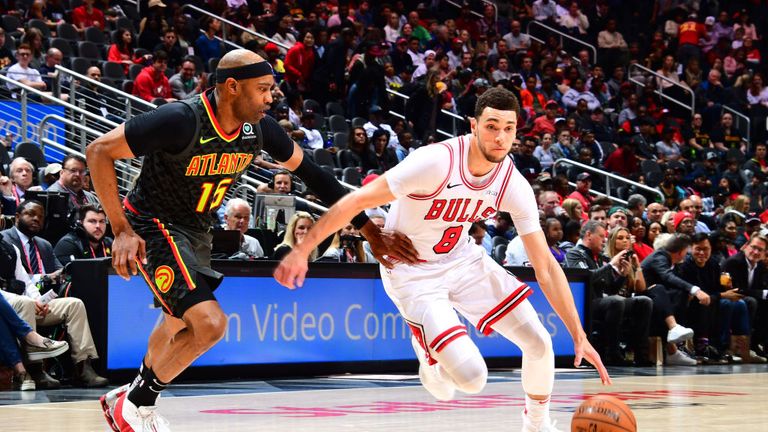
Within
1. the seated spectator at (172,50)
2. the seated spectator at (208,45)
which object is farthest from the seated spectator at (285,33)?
the seated spectator at (172,50)

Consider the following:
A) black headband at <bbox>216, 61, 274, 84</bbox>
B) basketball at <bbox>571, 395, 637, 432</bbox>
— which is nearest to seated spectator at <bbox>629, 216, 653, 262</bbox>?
→ basketball at <bbox>571, 395, 637, 432</bbox>

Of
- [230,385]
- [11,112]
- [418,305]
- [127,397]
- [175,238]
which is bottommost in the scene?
[230,385]

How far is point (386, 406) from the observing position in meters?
9.27

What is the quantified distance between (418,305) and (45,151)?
Answer: 1022 centimetres

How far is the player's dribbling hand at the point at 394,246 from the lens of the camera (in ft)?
21.9

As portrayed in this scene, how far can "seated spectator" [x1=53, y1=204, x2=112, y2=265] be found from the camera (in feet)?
37.3

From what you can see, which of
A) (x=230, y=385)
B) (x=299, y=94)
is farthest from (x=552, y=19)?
(x=230, y=385)

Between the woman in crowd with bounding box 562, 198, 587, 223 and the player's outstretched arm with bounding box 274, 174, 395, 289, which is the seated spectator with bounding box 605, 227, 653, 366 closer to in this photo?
the woman in crowd with bounding box 562, 198, 587, 223

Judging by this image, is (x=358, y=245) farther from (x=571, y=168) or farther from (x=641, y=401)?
(x=571, y=168)

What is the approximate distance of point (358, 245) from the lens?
1320 cm

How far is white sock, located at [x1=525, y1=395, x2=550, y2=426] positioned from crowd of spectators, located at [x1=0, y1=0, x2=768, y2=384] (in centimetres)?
533

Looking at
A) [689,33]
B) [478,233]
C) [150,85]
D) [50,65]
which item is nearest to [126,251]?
[478,233]

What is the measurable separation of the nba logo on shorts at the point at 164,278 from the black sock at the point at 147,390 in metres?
0.47

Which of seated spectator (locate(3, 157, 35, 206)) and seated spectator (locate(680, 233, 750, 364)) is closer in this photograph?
seated spectator (locate(3, 157, 35, 206))
